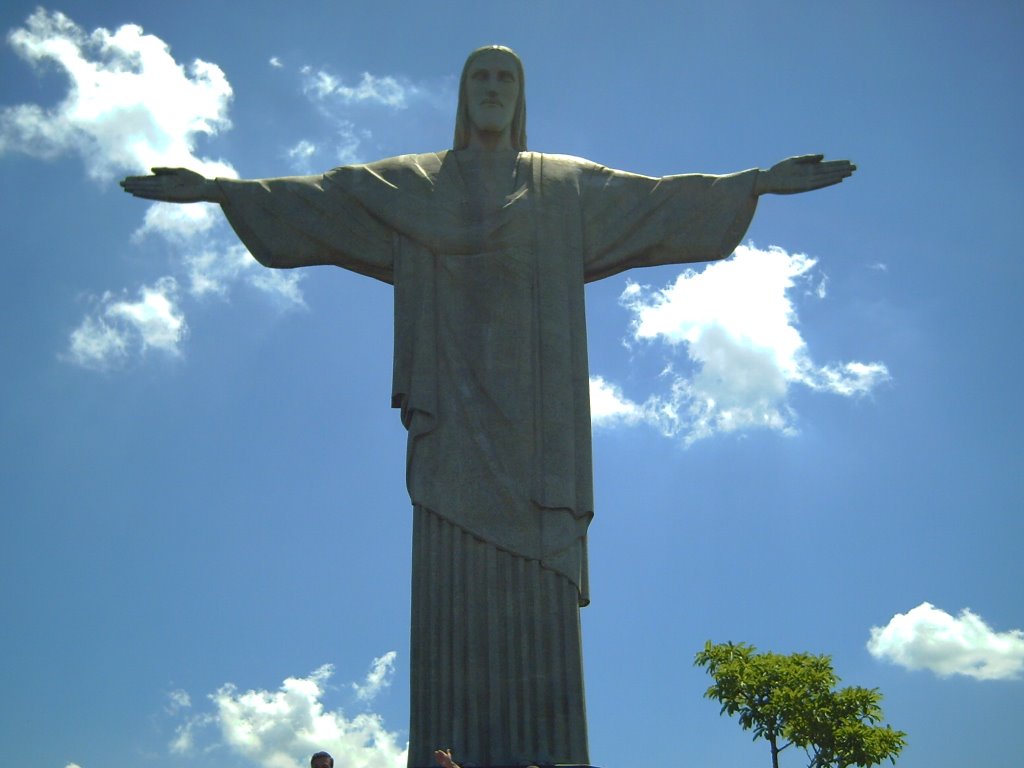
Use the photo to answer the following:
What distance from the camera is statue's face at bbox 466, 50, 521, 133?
15234 mm

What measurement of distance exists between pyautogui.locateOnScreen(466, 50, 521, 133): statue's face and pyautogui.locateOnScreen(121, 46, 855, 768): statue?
2 centimetres

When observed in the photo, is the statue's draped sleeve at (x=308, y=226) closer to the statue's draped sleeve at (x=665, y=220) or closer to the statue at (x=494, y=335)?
the statue at (x=494, y=335)

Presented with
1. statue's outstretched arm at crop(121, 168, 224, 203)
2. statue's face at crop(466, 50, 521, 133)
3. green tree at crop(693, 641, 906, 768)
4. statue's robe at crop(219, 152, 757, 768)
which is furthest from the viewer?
green tree at crop(693, 641, 906, 768)

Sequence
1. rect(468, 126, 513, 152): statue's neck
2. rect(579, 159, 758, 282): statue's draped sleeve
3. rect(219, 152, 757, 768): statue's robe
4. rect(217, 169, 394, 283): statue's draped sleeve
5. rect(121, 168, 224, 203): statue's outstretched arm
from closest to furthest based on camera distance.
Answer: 1. rect(219, 152, 757, 768): statue's robe
2. rect(121, 168, 224, 203): statue's outstretched arm
3. rect(217, 169, 394, 283): statue's draped sleeve
4. rect(579, 159, 758, 282): statue's draped sleeve
5. rect(468, 126, 513, 152): statue's neck

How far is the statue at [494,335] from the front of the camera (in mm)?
12578

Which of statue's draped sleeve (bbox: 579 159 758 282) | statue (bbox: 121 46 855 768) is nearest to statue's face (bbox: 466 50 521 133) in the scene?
statue (bbox: 121 46 855 768)

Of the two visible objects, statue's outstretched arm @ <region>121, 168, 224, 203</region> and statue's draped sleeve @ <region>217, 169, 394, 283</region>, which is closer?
statue's outstretched arm @ <region>121, 168, 224, 203</region>

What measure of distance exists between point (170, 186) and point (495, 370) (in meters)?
4.50

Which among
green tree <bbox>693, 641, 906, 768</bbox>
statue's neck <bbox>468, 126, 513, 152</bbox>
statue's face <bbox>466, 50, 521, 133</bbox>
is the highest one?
statue's face <bbox>466, 50, 521, 133</bbox>

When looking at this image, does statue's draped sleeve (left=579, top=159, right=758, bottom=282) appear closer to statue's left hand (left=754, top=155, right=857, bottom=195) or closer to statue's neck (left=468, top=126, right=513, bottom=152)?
statue's left hand (left=754, top=155, right=857, bottom=195)

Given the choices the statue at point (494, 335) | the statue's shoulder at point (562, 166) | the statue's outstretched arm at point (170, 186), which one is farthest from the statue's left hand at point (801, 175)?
the statue's outstretched arm at point (170, 186)

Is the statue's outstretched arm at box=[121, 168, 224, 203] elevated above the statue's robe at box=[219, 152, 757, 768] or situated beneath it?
elevated above

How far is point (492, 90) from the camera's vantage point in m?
15.3

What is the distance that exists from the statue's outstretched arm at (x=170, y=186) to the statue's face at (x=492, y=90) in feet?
11.1
